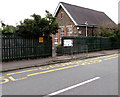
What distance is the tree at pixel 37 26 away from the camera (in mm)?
10516

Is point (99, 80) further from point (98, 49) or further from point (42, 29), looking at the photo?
point (98, 49)

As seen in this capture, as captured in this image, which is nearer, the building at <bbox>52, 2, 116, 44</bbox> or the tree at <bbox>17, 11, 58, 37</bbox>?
the tree at <bbox>17, 11, 58, 37</bbox>

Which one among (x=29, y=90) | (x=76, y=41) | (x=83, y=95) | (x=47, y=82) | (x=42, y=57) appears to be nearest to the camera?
(x=83, y=95)

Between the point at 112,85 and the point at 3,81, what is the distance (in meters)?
4.45

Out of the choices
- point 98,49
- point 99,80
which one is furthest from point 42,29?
point 98,49

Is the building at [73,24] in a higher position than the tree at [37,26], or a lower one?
higher

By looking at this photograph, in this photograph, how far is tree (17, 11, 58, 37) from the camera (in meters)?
10.5

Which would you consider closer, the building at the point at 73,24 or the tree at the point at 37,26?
the tree at the point at 37,26

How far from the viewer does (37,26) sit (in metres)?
10.7

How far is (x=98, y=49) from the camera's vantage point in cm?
1867

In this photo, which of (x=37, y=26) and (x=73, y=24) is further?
(x=73, y=24)

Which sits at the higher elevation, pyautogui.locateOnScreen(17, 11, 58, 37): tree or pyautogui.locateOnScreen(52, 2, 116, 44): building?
pyautogui.locateOnScreen(52, 2, 116, 44): building

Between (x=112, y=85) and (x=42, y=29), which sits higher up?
(x=42, y=29)

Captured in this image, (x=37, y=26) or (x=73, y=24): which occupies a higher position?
(x=73, y=24)
